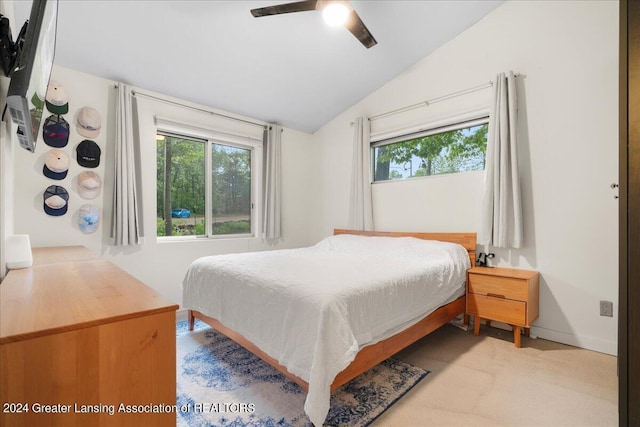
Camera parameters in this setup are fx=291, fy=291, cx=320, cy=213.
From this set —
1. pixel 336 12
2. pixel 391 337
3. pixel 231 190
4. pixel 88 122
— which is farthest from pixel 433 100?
pixel 88 122

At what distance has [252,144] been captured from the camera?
4.02 metres

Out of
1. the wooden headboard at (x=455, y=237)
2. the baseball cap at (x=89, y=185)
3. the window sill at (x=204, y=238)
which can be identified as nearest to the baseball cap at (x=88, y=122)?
the baseball cap at (x=89, y=185)

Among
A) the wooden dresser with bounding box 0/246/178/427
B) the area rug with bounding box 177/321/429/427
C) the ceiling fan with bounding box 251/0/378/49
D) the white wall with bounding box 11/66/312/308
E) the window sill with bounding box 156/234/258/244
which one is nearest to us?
the wooden dresser with bounding box 0/246/178/427

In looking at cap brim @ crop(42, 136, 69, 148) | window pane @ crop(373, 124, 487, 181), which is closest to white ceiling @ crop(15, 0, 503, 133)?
cap brim @ crop(42, 136, 69, 148)

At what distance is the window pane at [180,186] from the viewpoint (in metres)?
3.33

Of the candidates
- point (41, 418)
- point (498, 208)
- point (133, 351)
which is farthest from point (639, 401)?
point (498, 208)

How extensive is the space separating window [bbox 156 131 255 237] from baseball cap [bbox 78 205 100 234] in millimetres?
629

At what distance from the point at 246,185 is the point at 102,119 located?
1.77 metres

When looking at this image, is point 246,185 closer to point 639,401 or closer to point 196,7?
point 196,7

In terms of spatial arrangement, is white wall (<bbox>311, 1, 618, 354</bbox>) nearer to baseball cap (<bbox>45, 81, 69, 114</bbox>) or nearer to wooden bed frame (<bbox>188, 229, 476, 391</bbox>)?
wooden bed frame (<bbox>188, 229, 476, 391</bbox>)

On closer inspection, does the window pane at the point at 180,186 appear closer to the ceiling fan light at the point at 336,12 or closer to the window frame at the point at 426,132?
the window frame at the point at 426,132

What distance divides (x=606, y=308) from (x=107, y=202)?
176 inches

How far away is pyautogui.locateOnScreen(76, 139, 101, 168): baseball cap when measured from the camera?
266 centimetres

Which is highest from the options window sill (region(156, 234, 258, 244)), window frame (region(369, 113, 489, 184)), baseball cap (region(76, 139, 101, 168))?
window frame (region(369, 113, 489, 184))
